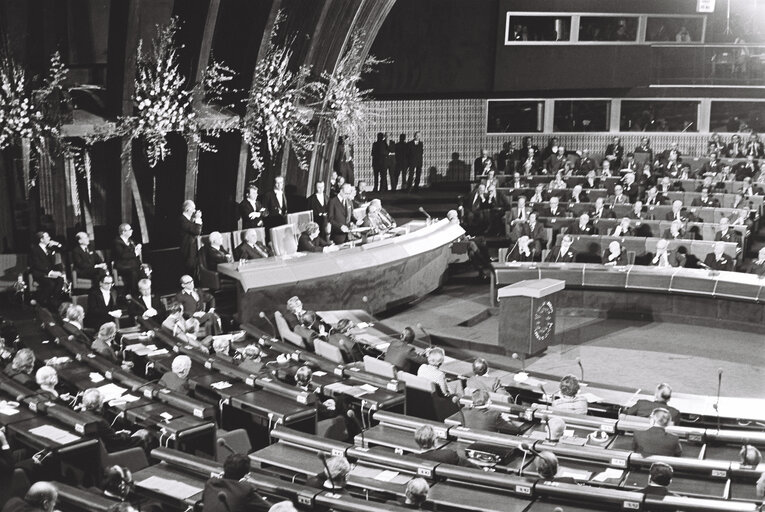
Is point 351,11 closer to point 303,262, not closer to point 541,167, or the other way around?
point 303,262

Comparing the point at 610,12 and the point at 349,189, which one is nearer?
the point at 349,189

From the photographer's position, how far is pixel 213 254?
13930 mm

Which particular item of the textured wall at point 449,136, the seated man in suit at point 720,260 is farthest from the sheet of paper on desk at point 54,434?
the textured wall at point 449,136

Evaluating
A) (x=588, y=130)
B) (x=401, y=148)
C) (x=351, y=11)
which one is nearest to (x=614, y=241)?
(x=351, y=11)

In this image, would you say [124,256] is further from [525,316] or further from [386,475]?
[386,475]

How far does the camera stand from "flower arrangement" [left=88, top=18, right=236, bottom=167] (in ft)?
45.9

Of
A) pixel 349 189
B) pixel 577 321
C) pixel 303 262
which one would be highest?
pixel 349 189

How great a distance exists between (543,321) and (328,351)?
3.45 m

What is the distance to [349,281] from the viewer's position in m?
14.4

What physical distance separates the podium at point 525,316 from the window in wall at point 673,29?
13898 millimetres

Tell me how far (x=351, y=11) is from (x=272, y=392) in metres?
10.2

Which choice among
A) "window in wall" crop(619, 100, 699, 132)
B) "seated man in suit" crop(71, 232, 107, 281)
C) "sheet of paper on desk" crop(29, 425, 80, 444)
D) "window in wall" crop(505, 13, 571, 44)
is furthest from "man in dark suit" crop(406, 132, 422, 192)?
"sheet of paper on desk" crop(29, 425, 80, 444)

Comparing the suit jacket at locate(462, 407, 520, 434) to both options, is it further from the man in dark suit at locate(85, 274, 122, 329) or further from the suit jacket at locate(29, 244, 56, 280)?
the suit jacket at locate(29, 244, 56, 280)

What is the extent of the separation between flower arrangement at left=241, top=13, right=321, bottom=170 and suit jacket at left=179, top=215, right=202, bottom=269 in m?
1.90
